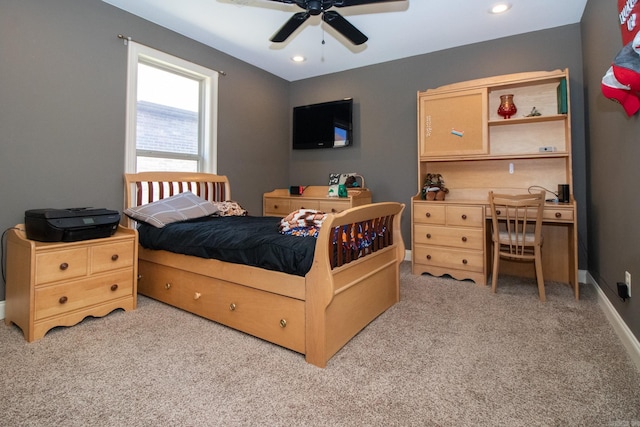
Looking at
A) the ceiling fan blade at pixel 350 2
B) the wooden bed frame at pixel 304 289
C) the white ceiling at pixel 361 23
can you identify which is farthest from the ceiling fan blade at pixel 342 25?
the wooden bed frame at pixel 304 289

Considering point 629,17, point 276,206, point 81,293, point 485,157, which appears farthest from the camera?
point 276,206

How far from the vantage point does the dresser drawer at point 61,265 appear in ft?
6.65

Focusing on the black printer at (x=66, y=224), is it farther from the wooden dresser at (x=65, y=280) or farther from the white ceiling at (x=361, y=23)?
the white ceiling at (x=361, y=23)

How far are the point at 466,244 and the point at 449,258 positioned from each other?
0.23 meters

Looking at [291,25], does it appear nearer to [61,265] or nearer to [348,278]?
[348,278]

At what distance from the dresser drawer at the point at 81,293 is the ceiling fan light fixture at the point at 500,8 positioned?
3.91 m

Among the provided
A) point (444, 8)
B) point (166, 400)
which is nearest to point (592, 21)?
point (444, 8)

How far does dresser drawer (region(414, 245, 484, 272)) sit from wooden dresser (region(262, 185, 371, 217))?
97 centimetres

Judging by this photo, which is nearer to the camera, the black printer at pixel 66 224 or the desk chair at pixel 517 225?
the black printer at pixel 66 224

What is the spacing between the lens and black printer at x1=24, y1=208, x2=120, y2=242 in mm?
2074

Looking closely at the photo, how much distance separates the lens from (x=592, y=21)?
2701 millimetres

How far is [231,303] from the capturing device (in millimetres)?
2141

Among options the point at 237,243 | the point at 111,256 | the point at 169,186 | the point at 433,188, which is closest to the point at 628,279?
the point at 433,188

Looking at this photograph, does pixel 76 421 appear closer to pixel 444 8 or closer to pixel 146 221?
pixel 146 221
